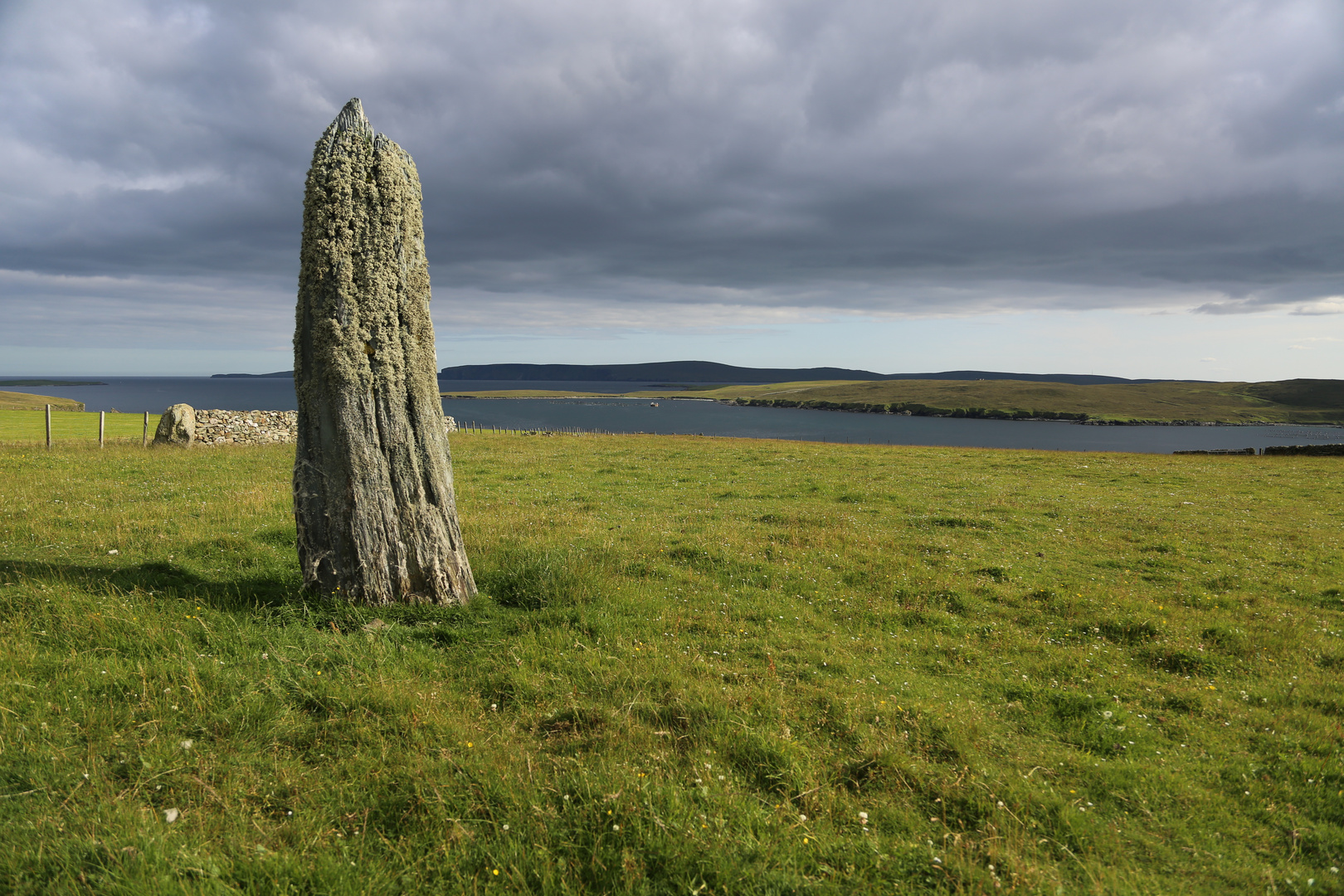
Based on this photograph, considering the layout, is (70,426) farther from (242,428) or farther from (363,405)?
(363,405)

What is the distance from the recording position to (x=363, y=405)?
8.51 meters

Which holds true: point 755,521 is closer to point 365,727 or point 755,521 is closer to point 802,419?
point 365,727

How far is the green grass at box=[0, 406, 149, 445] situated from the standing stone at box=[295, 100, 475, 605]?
1413 inches

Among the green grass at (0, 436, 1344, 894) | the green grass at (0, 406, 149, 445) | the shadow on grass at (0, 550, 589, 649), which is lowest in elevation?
the green grass at (0, 436, 1344, 894)

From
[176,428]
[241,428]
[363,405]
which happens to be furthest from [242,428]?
[363,405]

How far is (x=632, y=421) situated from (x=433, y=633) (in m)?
175

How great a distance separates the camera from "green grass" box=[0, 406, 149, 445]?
1499 inches

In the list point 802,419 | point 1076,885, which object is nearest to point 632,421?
point 802,419

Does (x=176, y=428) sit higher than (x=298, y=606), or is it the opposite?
(x=176, y=428)

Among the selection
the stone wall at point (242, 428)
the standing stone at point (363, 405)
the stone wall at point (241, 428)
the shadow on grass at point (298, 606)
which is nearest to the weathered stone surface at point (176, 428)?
the stone wall at point (242, 428)

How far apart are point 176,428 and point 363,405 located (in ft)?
118

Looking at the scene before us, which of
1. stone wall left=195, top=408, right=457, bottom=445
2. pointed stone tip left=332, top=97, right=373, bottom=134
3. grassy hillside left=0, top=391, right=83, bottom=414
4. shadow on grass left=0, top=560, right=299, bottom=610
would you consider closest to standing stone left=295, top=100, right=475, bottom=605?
pointed stone tip left=332, top=97, right=373, bottom=134

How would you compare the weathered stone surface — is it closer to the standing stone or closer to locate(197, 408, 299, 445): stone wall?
locate(197, 408, 299, 445): stone wall

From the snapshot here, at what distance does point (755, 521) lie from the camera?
1630 cm
